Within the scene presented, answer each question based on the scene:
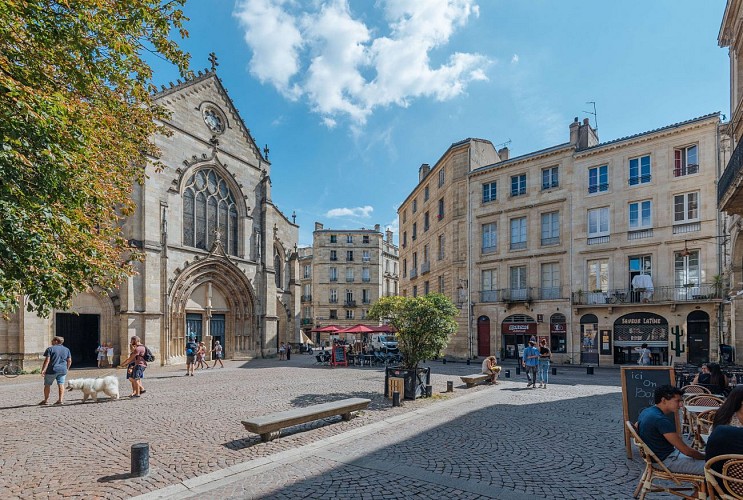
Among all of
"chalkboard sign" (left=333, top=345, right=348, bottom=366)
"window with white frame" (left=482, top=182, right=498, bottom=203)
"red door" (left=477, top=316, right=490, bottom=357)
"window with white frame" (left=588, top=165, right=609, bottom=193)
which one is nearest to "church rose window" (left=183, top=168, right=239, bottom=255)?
"chalkboard sign" (left=333, top=345, right=348, bottom=366)

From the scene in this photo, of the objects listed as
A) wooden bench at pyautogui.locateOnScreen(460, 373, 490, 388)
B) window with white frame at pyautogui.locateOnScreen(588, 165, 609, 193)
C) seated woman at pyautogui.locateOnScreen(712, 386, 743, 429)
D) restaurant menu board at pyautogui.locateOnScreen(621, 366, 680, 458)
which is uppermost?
window with white frame at pyautogui.locateOnScreen(588, 165, 609, 193)

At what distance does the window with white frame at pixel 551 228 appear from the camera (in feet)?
88.1

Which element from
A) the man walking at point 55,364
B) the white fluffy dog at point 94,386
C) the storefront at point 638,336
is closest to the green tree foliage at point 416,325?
the white fluffy dog at point 94,386

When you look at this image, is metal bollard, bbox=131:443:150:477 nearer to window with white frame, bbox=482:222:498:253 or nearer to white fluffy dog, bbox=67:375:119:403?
white fluffy dog, bbox=67:375:119:403

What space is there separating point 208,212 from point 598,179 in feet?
74.8

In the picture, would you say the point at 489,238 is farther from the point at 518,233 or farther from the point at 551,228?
the point at 551,228

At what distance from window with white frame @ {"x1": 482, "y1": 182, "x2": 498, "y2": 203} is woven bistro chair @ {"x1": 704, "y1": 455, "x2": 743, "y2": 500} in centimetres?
2644

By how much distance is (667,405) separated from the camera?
5.25 meters

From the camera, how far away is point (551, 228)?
88.9 feet

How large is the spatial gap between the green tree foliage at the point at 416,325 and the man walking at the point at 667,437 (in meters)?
7.38

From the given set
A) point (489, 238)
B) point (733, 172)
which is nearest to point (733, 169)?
point (733, 172)

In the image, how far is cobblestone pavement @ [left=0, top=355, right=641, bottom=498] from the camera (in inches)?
225

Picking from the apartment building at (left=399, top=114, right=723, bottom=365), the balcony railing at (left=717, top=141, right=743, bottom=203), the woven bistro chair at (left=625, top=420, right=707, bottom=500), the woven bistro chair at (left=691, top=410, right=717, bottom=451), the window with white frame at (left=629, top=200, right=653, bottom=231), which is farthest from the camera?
the window with white frame at (left=629, top=200, right=653, bottom=231)

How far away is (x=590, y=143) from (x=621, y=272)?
8.77 m
